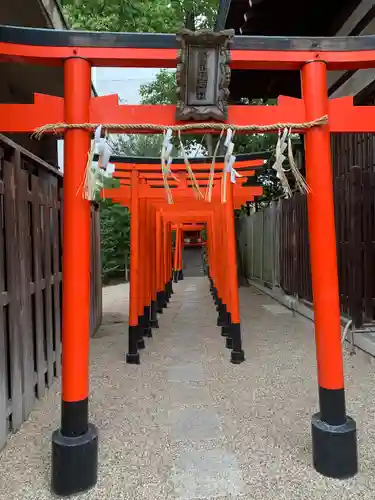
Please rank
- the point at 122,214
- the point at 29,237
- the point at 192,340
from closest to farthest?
the point at 29,237 → the point at 192,340 → the point at 122,214

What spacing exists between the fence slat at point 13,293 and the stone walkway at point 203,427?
0.26 m

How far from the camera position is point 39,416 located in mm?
3576

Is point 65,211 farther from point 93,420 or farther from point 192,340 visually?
point 192,340

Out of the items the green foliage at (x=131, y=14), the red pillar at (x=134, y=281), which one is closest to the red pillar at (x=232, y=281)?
the red pillar at (x=134, y=281)

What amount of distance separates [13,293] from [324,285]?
7.35ft

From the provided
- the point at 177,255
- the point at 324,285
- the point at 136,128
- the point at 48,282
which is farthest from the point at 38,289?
the point at 177,255

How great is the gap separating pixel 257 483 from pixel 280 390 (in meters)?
1.72

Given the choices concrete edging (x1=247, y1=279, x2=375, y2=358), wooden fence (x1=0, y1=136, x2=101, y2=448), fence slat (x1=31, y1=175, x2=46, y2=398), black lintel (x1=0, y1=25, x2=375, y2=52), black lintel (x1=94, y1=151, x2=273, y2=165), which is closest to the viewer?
black lintel (x1=0, y1=25, x2=375, y2=52)

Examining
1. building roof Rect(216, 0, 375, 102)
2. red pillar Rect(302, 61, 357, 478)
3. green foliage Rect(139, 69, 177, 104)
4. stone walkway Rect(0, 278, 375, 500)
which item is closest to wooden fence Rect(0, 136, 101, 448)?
stone walkway Rect(0, 278, 375, 500)

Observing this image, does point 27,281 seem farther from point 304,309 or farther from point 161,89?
point 161,89

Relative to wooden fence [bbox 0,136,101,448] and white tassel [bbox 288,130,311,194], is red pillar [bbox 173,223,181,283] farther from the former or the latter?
white tassel [bbox 288,130,311,194]

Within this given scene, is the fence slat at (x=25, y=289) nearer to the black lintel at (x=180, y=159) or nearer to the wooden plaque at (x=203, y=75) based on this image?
the wooden plaque at (x=203, y=75)

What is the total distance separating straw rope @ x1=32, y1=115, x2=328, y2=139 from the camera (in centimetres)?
250

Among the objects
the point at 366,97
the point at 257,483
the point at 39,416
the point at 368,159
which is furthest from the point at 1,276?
the point at 366,97
